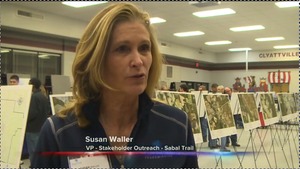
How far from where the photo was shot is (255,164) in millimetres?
5250

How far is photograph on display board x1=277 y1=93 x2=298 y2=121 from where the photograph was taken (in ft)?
22.4

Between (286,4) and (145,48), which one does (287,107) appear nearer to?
(286,4)

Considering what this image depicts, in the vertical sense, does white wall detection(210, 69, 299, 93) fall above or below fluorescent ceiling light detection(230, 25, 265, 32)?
below

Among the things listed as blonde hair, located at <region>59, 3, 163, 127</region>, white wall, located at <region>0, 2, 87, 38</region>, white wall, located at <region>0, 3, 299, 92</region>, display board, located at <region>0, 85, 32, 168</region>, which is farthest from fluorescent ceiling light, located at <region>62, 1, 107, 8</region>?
blonde hair, located at <region>59, 3, 163, 127</region>

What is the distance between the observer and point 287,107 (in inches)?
289

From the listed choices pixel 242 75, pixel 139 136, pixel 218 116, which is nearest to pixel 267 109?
pixel 218 116

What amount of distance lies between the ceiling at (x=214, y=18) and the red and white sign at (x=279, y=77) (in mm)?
2987

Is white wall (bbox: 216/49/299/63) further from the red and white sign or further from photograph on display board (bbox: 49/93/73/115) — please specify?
photograph on display board (bbox: 49/93/73/115)

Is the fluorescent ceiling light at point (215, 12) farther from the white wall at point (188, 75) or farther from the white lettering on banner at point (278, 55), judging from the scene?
the white lettering on banner at point (278, 55)

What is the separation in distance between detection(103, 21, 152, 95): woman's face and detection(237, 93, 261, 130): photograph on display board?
11.6 ft

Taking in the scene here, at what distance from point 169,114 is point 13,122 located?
107 centimetres

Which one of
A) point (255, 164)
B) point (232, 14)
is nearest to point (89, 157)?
point (255, 164)

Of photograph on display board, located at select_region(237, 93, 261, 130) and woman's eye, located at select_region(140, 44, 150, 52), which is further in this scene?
photograph on display board, located at select_region(237, 93, 261, 130)

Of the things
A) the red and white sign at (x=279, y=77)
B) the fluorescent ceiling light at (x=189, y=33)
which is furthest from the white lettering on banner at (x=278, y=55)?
the fluorescent ceiling light at (x=189, y=33)
